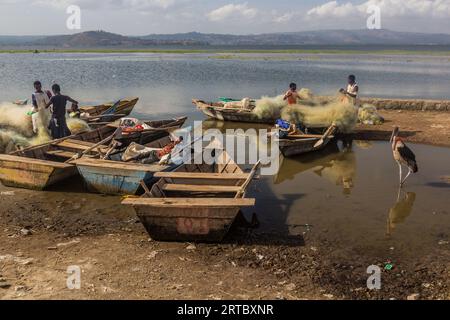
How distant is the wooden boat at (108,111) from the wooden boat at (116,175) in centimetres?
656

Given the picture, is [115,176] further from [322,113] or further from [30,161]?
[322,113]

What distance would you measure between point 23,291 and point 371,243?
5.93 meters

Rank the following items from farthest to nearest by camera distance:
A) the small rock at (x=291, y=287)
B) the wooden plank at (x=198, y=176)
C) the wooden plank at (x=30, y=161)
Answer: the wooden plank at (x=30, y=161), the wooden plank at (x=198, y=176), the small rock at (x=291, y=287)

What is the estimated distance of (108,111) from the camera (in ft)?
59.9

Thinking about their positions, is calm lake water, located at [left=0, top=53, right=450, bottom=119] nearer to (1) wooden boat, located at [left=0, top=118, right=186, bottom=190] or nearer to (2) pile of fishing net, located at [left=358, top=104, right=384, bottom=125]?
(2) pile of fishing net, located at [left=358, top=104, right=384, bottom=125]

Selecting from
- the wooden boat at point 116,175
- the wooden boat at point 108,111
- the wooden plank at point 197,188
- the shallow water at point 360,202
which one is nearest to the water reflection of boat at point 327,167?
the shallow water at point 360,202

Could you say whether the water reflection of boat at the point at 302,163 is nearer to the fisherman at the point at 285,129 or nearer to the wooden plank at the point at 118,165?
the fisherman at the point at 285,129

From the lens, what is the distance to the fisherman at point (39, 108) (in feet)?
44.0

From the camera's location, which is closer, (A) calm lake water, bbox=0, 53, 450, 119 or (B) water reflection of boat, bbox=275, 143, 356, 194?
(B) water reflection of boat, bbox=275, 143, 356, 194

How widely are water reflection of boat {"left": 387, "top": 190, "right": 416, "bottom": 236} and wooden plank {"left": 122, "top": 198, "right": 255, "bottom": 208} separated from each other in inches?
126

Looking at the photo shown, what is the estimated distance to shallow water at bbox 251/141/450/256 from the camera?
8152mm

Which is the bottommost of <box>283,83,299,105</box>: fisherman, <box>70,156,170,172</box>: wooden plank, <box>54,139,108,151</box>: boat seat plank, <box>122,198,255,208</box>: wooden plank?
<box>122,198,255,208</box>: wooden plank

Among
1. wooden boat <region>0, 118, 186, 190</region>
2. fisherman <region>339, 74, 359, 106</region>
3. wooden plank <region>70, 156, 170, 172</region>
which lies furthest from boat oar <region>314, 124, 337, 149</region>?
wooden boat <region>0, 118, 186, 190</region>
